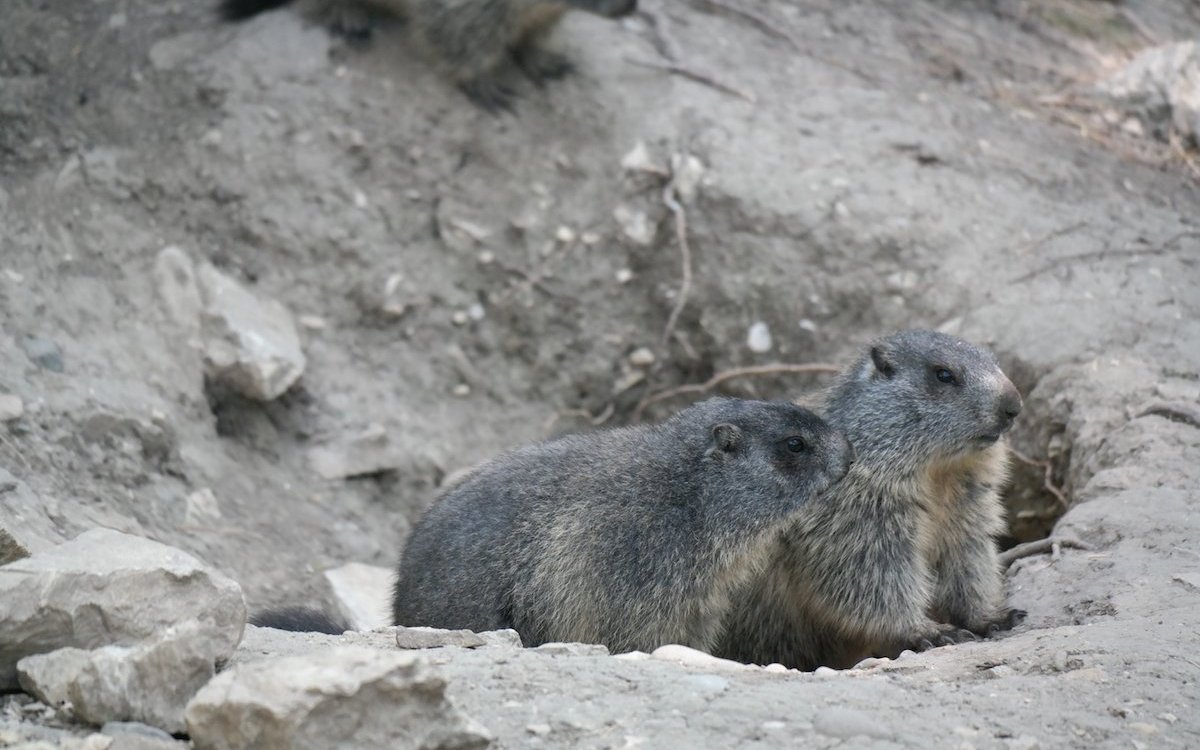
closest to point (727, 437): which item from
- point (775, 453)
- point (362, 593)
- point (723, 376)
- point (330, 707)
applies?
point (775, 453)

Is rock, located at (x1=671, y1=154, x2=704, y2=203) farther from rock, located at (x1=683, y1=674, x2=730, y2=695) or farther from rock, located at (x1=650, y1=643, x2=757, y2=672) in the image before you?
rock, located at (x1=683, y1=674, x2=730, y2=695)

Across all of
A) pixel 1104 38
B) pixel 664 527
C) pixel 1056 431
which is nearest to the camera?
pixel 664 527

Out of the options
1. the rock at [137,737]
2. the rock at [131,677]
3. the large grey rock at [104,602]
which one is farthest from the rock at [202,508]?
the rock at [137,737]

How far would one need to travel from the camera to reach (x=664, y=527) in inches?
219

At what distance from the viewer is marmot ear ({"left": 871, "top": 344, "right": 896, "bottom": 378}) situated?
5984mm

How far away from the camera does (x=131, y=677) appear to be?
11.7 ft

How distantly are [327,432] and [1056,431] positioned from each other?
3840mm

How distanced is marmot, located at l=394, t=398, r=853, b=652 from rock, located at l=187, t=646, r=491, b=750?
2118mm

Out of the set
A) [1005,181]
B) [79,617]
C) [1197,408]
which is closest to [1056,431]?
[1197,408]

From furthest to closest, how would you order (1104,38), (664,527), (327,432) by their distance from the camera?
(1104,38), (327,432), (664,527)

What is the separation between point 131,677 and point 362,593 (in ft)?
10.5

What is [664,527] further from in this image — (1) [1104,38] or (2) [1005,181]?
(1) [1104,38]

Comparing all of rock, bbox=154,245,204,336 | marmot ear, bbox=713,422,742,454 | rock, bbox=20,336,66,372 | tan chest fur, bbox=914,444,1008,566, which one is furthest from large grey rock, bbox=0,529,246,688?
rock, bbox=154,245,204,336

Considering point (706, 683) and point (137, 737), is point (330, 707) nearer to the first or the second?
point (137, 737)
